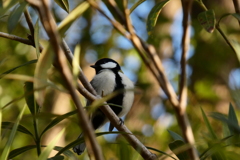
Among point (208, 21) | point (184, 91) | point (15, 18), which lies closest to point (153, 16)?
point (208, 21)

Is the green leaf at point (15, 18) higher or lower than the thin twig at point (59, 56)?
higher

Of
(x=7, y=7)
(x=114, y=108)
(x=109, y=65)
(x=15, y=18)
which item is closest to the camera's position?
(x=7, y=7)

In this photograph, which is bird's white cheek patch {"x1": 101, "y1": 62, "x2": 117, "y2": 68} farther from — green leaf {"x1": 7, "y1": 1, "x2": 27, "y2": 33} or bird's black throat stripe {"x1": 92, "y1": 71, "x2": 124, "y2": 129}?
green leaf {"x1": 7, "y1": 1, "x2": 27, "y2": 33}

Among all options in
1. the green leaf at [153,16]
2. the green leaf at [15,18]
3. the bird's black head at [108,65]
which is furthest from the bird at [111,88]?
the green leaf at [15,18]

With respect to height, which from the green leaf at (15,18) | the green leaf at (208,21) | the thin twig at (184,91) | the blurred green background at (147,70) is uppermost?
the green leaf at (15,18)

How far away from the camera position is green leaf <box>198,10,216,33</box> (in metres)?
1.22

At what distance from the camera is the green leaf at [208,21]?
48.1 inches

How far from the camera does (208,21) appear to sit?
1242 mm

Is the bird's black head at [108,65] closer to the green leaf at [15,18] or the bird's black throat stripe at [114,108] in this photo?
the bird's black throat stripe at [114,108]

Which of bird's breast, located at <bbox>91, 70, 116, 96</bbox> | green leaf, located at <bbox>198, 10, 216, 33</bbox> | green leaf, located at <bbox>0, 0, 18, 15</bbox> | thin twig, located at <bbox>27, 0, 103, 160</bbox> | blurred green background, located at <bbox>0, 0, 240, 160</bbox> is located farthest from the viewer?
blurred green background, located at <bbox>0, 0, 240, 160</bbox>

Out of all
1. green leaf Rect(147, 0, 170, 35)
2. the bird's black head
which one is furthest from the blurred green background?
green leaf Rect(147, 0, 170, 35)

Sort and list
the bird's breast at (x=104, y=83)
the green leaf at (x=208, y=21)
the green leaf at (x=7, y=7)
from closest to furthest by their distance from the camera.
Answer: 1. the green leaf at (x=7, y=7)
2. the green leaf at (x=208, y=21)
3. the bird's breast at (x=104, y=83)

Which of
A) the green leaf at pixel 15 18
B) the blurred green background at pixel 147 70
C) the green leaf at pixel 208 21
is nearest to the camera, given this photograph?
the green leaf at pixel 15 18

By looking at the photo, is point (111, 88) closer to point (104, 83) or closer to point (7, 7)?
point (104, 83)
